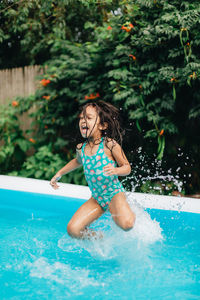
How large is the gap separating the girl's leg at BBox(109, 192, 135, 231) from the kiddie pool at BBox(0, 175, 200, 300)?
34 cm

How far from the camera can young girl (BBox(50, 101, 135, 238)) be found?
2938 millimetres

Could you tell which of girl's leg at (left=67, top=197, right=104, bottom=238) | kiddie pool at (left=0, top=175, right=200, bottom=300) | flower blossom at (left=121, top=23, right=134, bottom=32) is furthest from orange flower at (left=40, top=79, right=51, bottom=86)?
girl's leg at (left=67, top=197, right=104, bottom=238)

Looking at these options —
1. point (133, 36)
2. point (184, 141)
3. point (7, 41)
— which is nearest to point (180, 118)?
point (184, 141)

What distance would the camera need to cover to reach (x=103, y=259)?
3.07 meters

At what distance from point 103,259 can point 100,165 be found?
83cm

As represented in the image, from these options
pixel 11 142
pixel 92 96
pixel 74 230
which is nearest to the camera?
pixel 74 230

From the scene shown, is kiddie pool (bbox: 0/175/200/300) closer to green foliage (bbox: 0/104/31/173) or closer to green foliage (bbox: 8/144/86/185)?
green foliage (bbox: 8/144/86/185)

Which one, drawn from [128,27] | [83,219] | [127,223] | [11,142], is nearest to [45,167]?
[11,142]

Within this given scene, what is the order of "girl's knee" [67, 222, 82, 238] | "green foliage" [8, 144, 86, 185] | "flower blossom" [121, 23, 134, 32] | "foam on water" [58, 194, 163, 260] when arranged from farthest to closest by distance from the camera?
"green foliage" [8, 144, 86, 185], "flower blossom" [121, 23, 134, 32], "foam on water" [58, 194, 163, 260], "girl's knee" [67, 222, 82, 238]

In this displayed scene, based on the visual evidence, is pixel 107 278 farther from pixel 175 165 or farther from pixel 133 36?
pixel 133 36

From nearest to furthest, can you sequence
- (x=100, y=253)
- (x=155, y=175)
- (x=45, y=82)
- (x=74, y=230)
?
(x=74, y=230) < (x=100, y=253) < (x=155, y=175) < (x=45, y=82)

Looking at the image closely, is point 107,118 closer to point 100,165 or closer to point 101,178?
point 100,165

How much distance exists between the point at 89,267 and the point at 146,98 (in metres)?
2.92

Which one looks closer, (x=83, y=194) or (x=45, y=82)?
(x=83, y=194)
